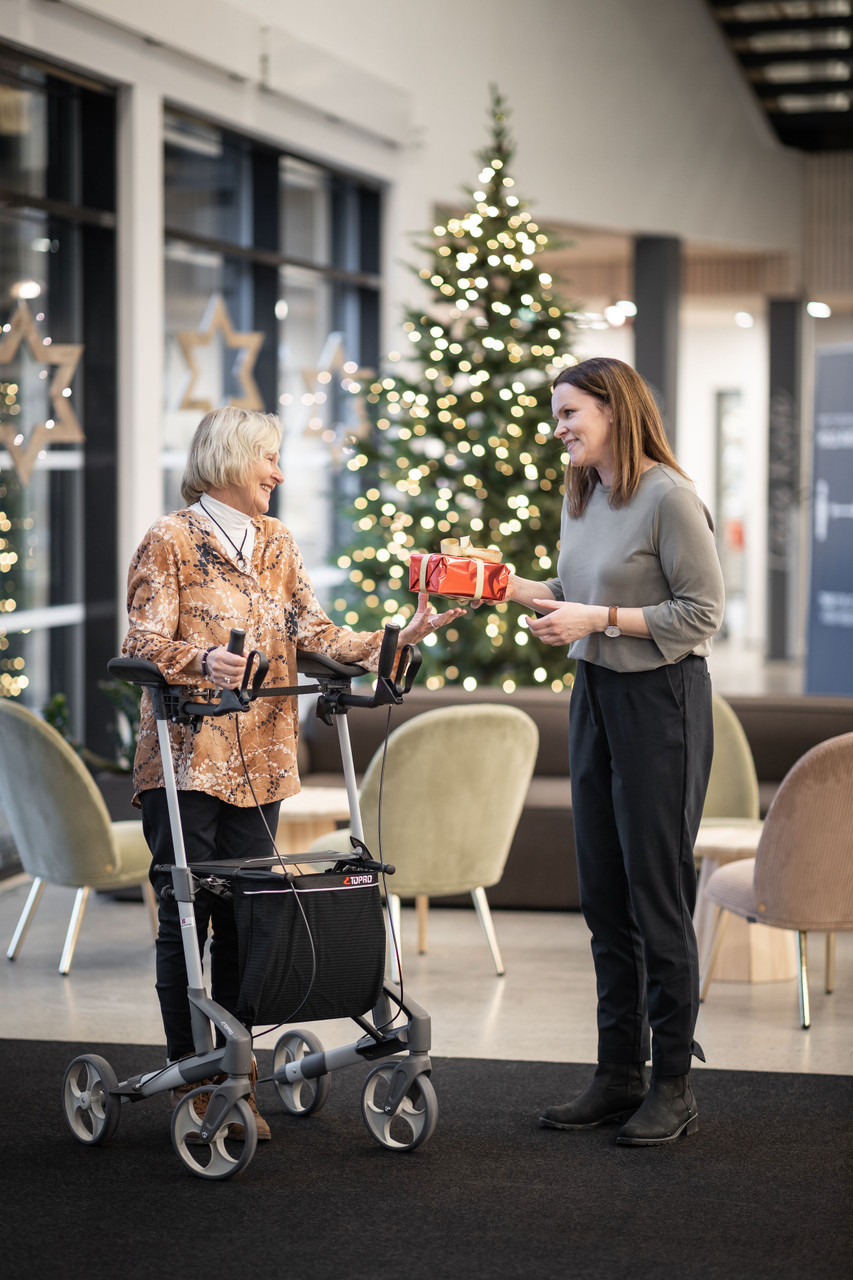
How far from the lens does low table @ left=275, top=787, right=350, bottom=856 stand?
5.05m

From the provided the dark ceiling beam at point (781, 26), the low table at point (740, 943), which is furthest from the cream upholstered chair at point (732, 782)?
the dark ceiling beam at point (781, 26)

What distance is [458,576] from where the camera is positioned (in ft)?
10.3

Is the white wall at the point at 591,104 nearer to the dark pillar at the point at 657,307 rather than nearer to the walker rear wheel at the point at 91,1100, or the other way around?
the dark pillar at the point at 657,307

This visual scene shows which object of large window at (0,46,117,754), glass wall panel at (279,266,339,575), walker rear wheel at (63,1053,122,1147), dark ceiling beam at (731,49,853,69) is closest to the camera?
walker rear wheel at (63,1053,122,1147)

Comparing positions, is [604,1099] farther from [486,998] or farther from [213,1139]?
[486,998]

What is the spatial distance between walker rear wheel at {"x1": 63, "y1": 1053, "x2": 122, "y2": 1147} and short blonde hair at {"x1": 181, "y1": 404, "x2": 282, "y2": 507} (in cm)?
122

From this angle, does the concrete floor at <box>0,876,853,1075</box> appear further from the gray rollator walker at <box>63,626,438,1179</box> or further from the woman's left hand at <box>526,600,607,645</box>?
the woman's left hand at <box>526,600,607,645</box>

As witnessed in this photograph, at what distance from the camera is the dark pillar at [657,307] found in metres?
12.6

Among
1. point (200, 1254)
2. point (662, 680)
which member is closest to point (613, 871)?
point (662, 680)

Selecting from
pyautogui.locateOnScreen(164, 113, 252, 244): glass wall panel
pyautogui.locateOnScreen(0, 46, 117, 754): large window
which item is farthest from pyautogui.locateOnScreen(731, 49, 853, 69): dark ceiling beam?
Answer: pyautogui.locateOnScreen(0, 46, 117, 754): large window

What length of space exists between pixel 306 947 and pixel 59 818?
1945 millimetres

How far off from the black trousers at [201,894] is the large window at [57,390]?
339 centimetres

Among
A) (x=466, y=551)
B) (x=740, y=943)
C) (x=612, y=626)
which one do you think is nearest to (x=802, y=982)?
(x=740, y=943)

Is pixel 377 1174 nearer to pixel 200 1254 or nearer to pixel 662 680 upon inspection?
pixel 200 1254
